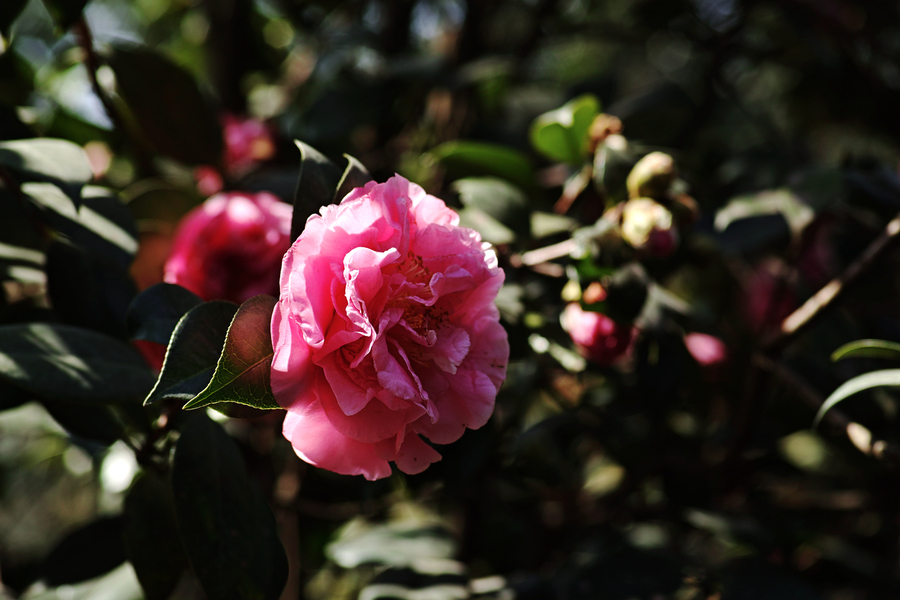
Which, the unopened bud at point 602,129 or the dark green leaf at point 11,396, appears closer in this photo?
the dark green leaf at point 11,396

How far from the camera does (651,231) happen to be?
24.0 inches

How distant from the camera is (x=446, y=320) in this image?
0.47 meters

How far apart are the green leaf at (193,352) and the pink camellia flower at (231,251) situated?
261 millimetres

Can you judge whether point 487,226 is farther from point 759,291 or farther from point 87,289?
point 759,291

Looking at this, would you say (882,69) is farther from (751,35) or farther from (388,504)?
(388,504)

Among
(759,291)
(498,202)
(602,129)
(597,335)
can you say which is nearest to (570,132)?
(602,129)

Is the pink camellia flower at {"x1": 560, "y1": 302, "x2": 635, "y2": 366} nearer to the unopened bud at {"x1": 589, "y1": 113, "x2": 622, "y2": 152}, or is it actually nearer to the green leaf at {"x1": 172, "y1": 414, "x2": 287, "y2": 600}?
the unopened bud at {"x1": 589, "y1": 113, "x2": 622, "y2": 152}

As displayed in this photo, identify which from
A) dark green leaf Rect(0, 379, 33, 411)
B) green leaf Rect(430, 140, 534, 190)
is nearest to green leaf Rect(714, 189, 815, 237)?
green leaf Rect(430, 140, 534, 190)

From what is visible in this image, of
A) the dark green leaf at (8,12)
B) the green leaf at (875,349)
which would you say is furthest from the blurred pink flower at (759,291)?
the dark green leaf at (8,12)

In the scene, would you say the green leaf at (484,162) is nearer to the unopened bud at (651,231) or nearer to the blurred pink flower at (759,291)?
the unopened bud at (651,231)

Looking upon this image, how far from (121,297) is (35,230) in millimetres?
139

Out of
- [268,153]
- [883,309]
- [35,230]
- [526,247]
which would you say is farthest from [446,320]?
[883,309]

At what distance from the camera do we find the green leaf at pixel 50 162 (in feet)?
1.81

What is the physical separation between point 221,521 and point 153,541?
123mm
